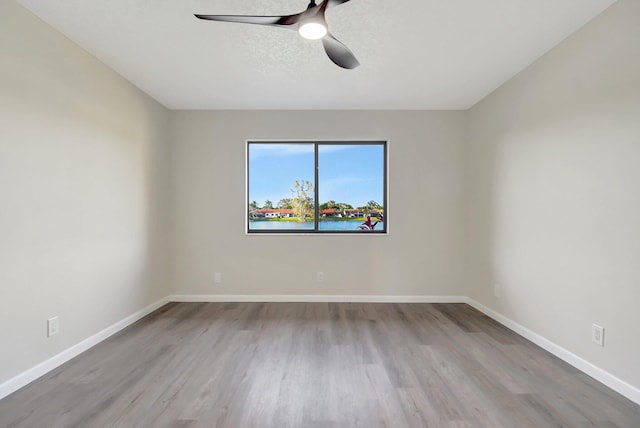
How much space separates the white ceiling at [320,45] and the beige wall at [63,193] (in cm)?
24

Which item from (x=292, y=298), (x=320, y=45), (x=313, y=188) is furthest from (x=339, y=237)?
(x=320, y=45)

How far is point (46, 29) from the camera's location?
206cm

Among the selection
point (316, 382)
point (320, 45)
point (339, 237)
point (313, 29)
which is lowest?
point (316, 382)

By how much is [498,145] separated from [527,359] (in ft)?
6.76

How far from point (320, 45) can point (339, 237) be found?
220 centimetres

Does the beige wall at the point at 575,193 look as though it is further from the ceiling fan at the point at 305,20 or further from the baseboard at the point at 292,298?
the ceiling fan at the point at 305,20

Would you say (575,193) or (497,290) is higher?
(575,193)

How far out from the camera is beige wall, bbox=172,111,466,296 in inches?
147

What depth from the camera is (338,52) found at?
1.86 metres

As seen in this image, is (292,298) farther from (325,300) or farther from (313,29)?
(313,29)

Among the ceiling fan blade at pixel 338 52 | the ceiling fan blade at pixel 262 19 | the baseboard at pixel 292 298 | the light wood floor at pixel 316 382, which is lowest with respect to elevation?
the light wood floor at pixel 316 382

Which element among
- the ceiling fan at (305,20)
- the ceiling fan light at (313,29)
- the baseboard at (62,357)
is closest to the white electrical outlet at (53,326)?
the baseboard at (62,357)

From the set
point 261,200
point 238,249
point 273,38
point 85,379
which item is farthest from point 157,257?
point 273,38

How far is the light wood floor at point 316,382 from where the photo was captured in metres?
1.62
